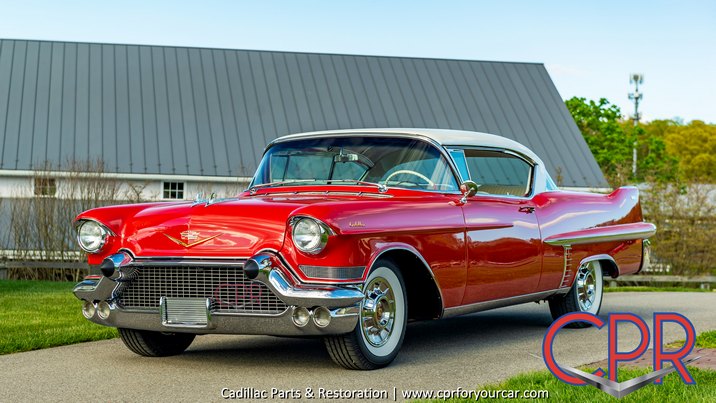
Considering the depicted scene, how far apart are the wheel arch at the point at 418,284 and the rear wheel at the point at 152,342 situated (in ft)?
5.80

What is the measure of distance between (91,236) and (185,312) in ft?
3.40

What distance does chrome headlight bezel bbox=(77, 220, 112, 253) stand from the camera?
7227mm

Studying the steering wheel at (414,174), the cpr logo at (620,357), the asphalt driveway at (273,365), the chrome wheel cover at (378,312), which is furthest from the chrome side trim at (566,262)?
the cpr logo at (620,357)

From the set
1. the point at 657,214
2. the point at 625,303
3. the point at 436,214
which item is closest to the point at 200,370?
the point at 436,214

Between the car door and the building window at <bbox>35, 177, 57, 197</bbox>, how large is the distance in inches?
470

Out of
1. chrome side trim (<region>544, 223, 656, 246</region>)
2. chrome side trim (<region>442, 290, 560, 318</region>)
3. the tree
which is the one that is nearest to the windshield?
chrome side trim (<region>442, 290, 560, 318</region>)

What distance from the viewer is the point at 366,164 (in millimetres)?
8141

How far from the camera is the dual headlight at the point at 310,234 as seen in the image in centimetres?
649

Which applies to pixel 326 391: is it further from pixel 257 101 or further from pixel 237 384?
pixel 257 101

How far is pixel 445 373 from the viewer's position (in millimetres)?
6820

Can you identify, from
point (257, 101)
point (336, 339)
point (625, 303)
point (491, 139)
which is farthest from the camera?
point (257, 101)

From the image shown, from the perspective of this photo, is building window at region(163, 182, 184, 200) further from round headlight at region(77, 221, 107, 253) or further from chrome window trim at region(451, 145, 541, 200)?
round headlight at region(77, 221, 107, 253)

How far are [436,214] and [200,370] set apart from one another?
2.03 meters

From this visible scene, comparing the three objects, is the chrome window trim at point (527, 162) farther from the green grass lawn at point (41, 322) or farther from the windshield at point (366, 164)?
the green grass lawn at point (41, 322)
